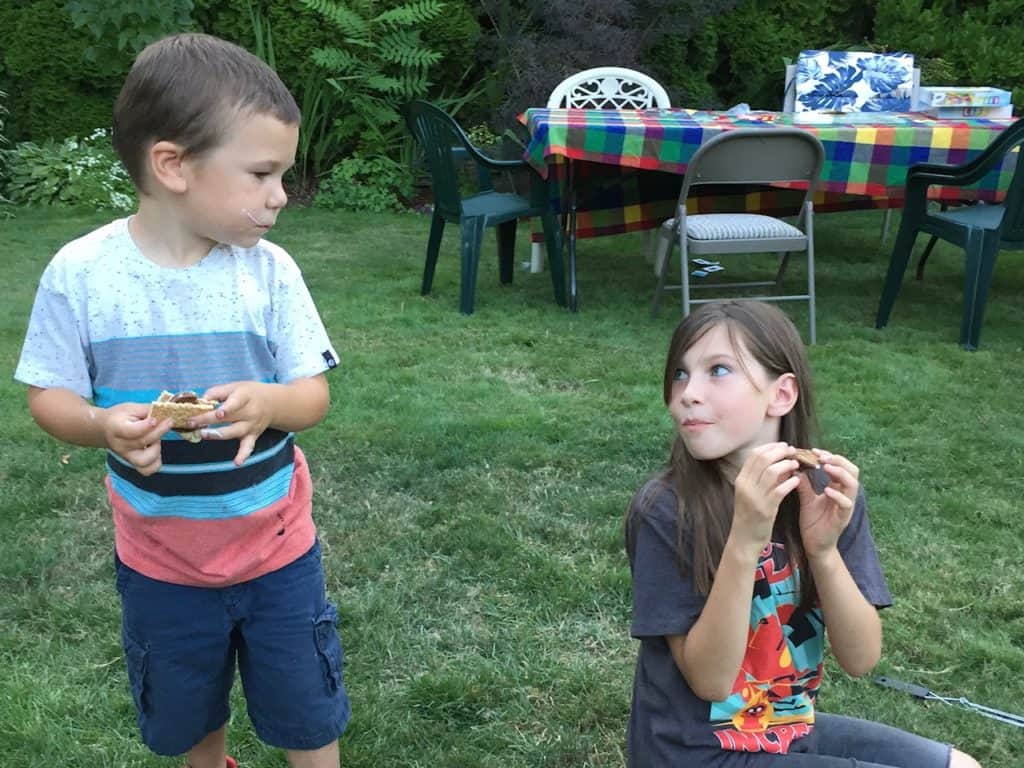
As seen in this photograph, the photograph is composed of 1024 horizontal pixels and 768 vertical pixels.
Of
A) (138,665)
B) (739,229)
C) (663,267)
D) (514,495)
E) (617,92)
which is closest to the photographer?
(138,665)

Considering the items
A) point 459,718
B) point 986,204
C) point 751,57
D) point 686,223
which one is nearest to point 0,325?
point 686,223

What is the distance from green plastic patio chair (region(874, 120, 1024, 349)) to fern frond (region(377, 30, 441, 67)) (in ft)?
15.4

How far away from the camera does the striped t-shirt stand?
146 cm

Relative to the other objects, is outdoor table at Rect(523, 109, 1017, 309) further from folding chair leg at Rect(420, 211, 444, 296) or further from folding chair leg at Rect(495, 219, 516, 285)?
folding chair leg at Rect(420, 211, 444, 296)

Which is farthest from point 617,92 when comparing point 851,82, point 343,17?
point 343,17

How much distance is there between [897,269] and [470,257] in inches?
84.4

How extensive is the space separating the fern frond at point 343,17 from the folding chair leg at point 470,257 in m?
4.03

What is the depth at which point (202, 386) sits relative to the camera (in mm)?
1492

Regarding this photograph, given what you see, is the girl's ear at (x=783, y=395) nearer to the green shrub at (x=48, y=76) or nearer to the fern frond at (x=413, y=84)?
the fern frond at (x=413, y=84)

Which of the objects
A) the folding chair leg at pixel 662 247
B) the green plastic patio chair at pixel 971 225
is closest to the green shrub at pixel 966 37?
the folding chair leg at pixel 662 247

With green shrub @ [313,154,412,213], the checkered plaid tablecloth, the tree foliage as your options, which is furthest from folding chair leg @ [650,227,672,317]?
the tree foliage

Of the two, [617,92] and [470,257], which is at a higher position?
[617,92]

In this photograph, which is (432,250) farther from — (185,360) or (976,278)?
(185,360)

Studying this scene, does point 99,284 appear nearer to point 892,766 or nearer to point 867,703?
point 892,766
